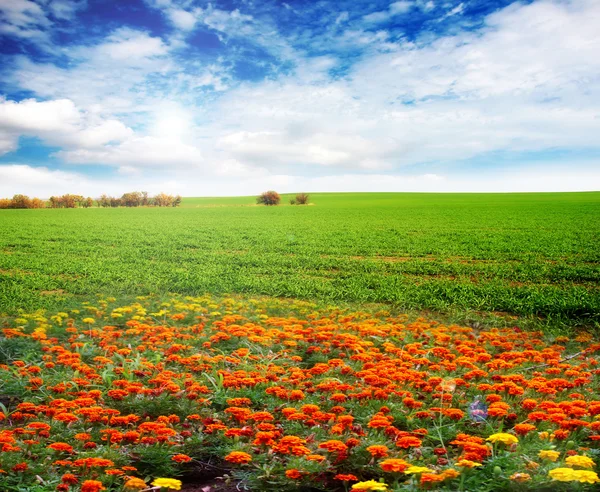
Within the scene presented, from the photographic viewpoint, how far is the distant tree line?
6212 cm

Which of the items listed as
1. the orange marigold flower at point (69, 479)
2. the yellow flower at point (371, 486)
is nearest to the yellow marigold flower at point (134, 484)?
the orange marigold flower at point (69, 479)

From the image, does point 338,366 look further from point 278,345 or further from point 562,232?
point 562,232

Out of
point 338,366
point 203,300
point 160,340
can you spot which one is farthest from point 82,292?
point 338,366

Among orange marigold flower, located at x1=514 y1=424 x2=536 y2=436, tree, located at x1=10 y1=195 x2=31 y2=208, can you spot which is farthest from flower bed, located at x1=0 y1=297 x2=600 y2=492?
tree, located at x1=10 y1=195 x2=31 y2=208

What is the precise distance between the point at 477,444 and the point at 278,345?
13.2ft

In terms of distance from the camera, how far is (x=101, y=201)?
2805 inches

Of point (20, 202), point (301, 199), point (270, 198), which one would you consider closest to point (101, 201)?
point (20, 202)

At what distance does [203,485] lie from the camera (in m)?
4.14

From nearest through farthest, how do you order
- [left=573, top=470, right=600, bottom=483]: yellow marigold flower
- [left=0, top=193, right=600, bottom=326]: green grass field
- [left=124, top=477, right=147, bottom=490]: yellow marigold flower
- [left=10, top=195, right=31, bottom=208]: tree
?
1. [left=573, top=470, right=600, bottom=483]: yellow marigold flower
2. [left=124, top=477, right=147, bottom=490]: yellow marigold flower
3. [left=0, top=193, right=600, bottom=326]: green grass field
4. [left=10, top=195, right=31, bottom=208]: tree

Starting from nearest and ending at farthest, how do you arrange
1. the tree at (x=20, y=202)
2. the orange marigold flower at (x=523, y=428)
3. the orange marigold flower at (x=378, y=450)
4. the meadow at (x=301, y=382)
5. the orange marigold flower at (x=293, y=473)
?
the orange marigold flower at (x=293, y=473) < the orange marigold flower at (x=378, y=450) < the meadow at (x=301, y=382) < the orange marigold flower at (x=523, y=428) < the tree at (x=20, y=202)

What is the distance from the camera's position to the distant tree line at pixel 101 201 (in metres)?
62.1

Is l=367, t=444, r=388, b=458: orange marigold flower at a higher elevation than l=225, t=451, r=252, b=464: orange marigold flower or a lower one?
higher

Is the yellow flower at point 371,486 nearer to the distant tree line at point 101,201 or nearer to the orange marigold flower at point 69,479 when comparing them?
the orange marigold flower at point 69,479

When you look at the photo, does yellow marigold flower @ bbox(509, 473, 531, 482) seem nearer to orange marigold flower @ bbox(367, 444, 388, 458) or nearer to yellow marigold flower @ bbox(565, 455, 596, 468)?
yellow marigold flower @ bbox(565, 455, 596, 468)
